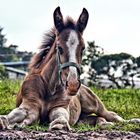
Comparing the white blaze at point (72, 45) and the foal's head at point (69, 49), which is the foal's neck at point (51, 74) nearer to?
the foal's head at point (69, 49)

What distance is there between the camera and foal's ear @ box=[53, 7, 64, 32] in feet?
29.6

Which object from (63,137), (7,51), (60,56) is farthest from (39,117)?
(7,51)

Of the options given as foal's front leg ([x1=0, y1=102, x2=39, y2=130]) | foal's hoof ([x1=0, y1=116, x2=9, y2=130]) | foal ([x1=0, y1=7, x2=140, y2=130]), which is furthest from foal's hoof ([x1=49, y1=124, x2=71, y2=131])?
foal's hoof ([x1=0, y1=116, x2=9, y2=130])

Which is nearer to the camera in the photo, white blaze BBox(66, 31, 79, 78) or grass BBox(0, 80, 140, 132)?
white blaze BBox(66, 31, 79, 78)

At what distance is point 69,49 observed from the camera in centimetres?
838

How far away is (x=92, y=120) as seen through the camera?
10312 millimetres

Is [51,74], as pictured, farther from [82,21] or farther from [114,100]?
[114,100]

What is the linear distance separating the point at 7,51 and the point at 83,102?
50.4 metres

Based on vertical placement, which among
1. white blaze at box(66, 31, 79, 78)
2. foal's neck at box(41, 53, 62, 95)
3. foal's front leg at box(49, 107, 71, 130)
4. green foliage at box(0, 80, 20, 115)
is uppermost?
white blaze at box(66, 31, 79, 78)

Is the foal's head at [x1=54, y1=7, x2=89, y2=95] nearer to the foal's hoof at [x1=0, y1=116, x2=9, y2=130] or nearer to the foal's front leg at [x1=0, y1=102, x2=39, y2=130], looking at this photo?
the foal's front leg at [x1=0, y1=102, x2=39, y2=130]

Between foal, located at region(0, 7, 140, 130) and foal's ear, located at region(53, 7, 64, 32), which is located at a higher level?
foal's ear, located at region(53, 7, 64, 32)

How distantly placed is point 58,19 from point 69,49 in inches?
35.4

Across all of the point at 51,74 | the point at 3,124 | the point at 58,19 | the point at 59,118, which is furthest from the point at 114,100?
the point at 3,124

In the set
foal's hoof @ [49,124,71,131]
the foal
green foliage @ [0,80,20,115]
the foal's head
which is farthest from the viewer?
green foliage @ [0,80,20,115]
